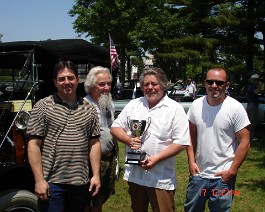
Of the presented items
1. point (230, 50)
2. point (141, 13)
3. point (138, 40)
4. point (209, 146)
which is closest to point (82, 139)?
point (209, 146)

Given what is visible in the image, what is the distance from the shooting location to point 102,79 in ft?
11.7

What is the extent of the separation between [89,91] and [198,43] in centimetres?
2188

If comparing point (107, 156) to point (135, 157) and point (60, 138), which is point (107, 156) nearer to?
point (135, 157)

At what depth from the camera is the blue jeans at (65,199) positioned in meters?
2.79

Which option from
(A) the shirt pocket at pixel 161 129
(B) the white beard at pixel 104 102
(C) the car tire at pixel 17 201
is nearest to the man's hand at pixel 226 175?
(A) the shirt pocket at pixel 161 129

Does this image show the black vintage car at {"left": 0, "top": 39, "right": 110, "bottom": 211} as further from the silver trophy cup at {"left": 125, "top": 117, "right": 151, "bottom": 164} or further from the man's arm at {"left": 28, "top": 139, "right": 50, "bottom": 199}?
the silver trophy cup at {"left": 125, "top": 117, "right": 151, "bottom": 164}

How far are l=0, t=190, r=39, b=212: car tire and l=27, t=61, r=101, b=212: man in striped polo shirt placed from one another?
86 centimetres

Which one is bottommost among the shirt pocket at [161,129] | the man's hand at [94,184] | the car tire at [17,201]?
the car tire at [17,201]

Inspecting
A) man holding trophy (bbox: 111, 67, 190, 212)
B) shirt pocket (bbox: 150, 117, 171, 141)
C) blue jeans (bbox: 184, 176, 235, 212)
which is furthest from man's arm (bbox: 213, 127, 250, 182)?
shirt pocket (bbox: 150, 117, 171, 141)

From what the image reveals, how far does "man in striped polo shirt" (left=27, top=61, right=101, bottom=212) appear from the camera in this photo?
8.99 feet

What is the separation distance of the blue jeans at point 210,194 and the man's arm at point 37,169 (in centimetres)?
128

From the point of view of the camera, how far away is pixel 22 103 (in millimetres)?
4082

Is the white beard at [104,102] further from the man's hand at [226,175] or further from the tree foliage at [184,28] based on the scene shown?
the tree foliage at [184,28]
